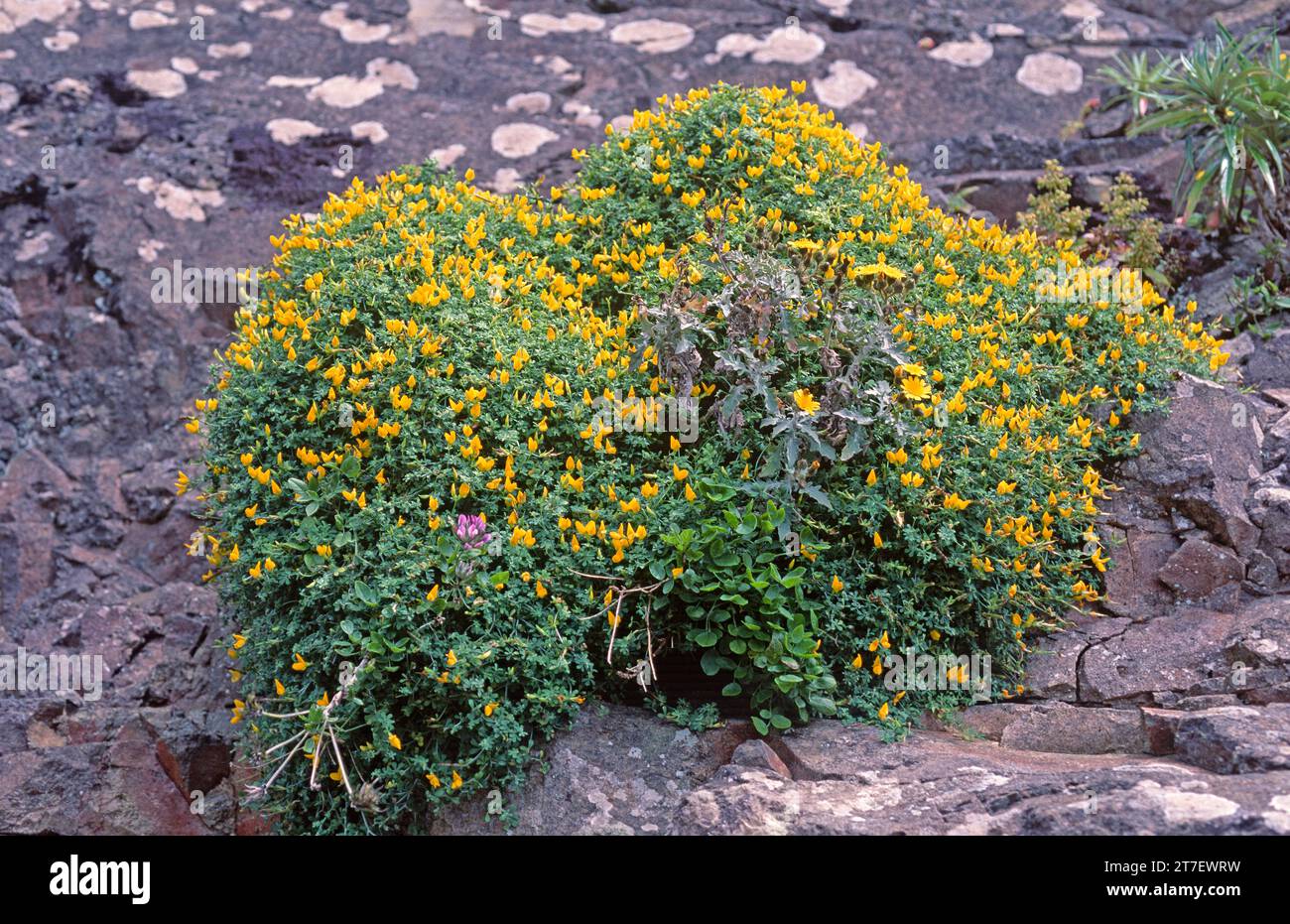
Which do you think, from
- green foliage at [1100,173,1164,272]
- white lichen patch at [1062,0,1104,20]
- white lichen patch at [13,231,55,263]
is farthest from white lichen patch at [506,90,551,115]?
white lichen patch at [1062,0,1104,20]

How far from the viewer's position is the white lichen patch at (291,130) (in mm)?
6660

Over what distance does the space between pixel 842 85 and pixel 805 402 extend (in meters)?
4.13

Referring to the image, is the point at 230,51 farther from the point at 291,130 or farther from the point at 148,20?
the point at 291,130

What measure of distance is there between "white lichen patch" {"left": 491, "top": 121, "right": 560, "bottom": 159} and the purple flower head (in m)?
3.64

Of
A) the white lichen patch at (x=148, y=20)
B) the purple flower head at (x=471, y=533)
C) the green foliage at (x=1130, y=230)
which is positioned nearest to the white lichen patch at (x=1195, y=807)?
the purple flower head at (x=471, y=533)

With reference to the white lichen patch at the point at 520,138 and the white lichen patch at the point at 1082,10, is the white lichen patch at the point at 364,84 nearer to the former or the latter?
the white lichen patch at the point at 520,138

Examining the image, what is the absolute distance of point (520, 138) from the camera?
6.80 metres

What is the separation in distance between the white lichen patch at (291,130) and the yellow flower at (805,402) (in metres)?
4.09

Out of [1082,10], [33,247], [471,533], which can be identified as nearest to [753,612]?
[471,533]

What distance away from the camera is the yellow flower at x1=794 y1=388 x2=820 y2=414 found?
3859 mm

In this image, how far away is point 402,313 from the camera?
4160 mm

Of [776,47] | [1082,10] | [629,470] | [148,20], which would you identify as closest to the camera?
[629,470]

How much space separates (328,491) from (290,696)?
26.4 inches
